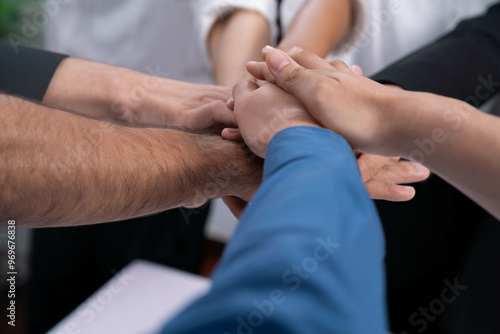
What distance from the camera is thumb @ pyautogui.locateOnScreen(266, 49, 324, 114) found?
24.1 inches

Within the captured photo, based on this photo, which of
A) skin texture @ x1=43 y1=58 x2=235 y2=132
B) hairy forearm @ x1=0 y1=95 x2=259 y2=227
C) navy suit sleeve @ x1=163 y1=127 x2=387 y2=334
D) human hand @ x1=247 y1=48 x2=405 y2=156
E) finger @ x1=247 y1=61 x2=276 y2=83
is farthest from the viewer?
skin texture @ x1=43 y1=58 x2=235 y2=132

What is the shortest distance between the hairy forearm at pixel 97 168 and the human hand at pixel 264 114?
5cm

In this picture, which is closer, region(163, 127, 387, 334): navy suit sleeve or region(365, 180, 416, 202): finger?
region(163, 127, 387, 334): navy suit sleeve

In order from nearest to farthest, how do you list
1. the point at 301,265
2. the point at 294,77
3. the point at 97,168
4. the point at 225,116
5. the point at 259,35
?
the point at 301,265, the point at 97,168, the point at 294,77, the point at 225,116, the point at 259,35

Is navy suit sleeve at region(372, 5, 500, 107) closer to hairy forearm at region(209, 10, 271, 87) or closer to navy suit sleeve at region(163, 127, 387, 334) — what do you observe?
hairy forearm at region(209, 10, 271, 87)

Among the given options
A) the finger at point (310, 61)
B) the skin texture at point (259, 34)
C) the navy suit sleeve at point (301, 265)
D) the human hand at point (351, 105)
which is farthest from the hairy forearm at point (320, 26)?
the navy suit sleeve at point (301, 265)

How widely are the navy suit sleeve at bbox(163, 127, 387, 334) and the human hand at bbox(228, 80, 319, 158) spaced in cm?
16

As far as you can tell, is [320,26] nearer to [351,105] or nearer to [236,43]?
[236,43]

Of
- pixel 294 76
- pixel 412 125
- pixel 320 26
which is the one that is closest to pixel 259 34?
pixel 320 26

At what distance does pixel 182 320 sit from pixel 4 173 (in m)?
0.27

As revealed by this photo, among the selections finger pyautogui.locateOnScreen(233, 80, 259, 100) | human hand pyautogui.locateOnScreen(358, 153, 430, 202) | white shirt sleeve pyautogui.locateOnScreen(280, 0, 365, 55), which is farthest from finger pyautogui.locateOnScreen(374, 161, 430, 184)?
white shirt sleeve pyautogui.locateOnScreen(280, 0, 365, 55)

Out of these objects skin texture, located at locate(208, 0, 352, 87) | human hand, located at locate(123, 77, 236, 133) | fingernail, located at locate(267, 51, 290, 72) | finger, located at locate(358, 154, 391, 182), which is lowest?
finger, located at locate(358, 154, 391, 182)

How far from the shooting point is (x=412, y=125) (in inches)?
22.1

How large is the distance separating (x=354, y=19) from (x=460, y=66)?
0.82 ft
